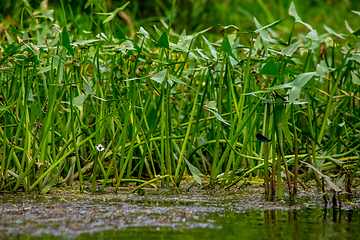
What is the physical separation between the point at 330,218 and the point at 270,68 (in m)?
0.43

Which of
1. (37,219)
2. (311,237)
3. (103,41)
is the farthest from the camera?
(103,41)

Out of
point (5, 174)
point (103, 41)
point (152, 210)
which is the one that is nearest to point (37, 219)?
point (152, 210)

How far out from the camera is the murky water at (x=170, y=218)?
2.82ft

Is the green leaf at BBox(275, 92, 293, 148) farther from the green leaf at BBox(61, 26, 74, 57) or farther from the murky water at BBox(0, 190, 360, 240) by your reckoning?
the green leaf at BBox(61, 26, 74, 57)

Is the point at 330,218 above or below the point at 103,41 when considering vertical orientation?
below

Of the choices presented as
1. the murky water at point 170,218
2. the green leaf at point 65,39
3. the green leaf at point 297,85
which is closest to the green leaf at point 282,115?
the green leaf at point 297,85

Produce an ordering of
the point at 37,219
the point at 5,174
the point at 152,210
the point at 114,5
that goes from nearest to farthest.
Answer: the point at 37,219, the point at 152,210, the point at 5,174, the point at 114,5

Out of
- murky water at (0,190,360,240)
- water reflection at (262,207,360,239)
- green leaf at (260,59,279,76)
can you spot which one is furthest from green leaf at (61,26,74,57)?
water reflection at (262,207,360,239)

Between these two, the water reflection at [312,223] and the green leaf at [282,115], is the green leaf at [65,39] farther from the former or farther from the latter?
the water reflection at [312,223]

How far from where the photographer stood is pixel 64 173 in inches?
64.8

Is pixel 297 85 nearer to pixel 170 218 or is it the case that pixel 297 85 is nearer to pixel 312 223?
pixel 312 223

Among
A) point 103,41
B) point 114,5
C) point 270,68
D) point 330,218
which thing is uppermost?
point 114,5

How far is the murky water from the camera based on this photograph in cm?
86

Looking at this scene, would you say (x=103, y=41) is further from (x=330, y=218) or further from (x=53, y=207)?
(x=330, y=218)
